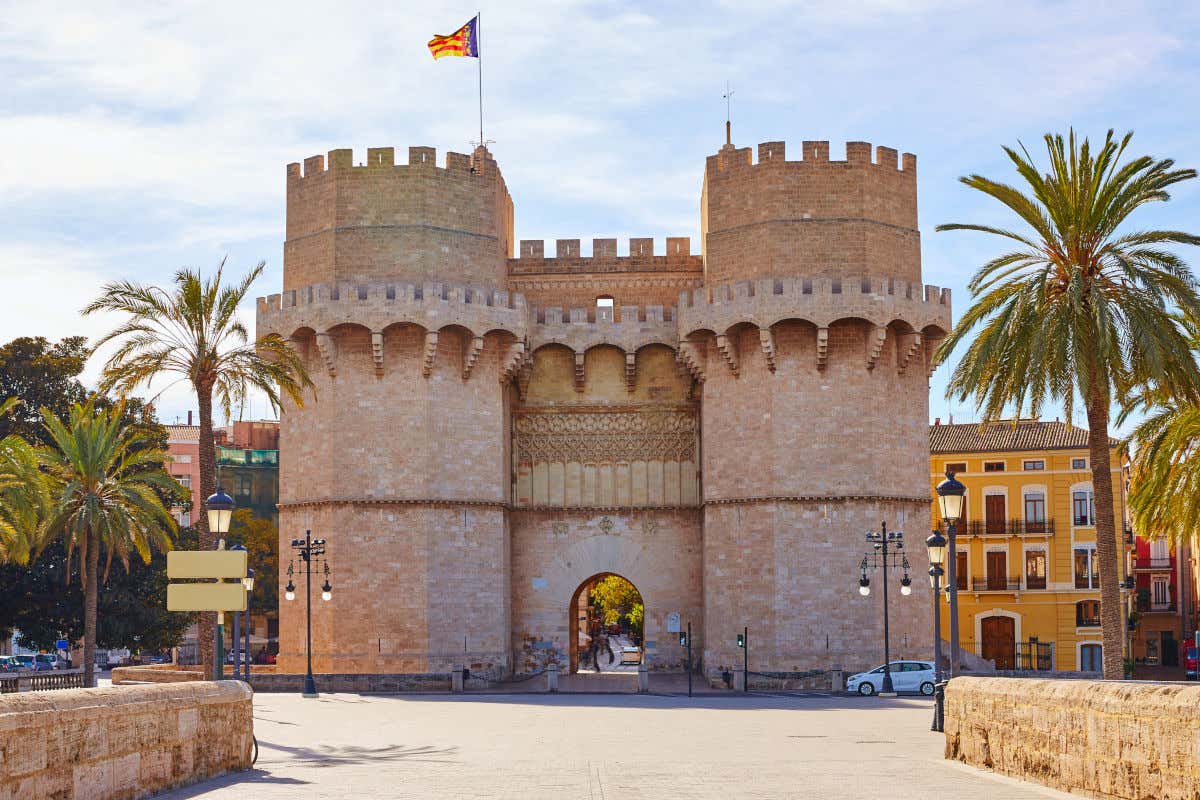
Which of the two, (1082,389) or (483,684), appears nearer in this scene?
(1082,389)

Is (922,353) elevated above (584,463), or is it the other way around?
(922,353)

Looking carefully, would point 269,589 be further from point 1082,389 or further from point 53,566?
point 1082,389

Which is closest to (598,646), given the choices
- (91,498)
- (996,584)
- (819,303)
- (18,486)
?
(996,584)

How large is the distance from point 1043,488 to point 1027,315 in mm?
31689

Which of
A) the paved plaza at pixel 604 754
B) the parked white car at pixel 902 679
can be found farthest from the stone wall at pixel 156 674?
the parked white car at pixel 902 679

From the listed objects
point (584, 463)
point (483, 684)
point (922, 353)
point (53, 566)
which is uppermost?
point (922, 353)

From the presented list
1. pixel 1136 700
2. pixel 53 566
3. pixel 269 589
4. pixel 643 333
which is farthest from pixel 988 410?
pixel 269 589

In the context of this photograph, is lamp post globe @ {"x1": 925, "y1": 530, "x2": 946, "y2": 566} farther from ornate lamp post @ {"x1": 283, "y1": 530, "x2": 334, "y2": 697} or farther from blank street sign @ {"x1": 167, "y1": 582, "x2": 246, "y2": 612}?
ornate lamp post @ {"x1": 283, "y1": 530, "x2": 334, "y2": 697}

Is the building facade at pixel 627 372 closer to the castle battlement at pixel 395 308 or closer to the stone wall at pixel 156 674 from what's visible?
the castle battlement at pixel 395 308

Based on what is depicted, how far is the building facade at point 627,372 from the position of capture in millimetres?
39406

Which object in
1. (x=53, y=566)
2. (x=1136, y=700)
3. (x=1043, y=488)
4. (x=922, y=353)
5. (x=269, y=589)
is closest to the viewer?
(x=1136, y=700)

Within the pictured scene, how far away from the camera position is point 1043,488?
54.3m

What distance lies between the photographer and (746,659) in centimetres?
3859

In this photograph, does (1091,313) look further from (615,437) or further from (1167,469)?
(615,437)
